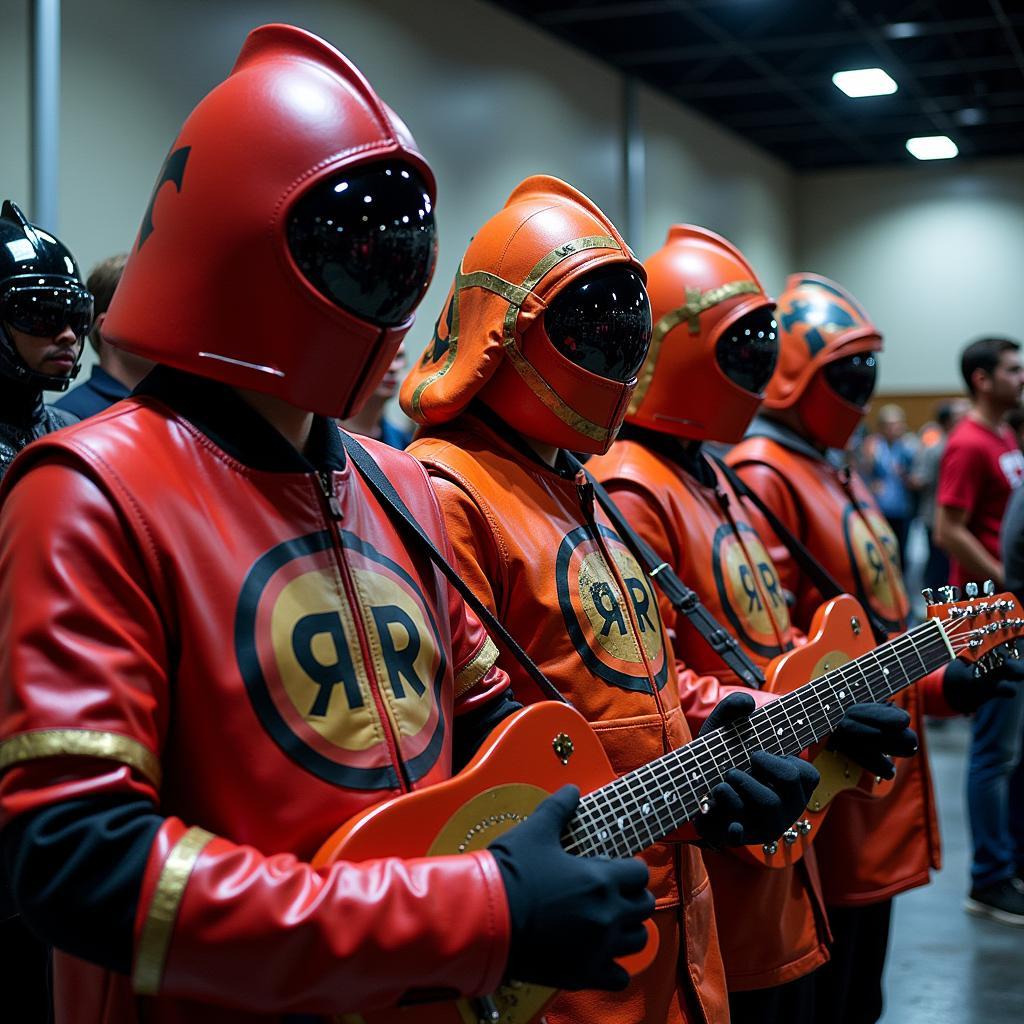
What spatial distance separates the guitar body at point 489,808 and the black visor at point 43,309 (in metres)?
1.34

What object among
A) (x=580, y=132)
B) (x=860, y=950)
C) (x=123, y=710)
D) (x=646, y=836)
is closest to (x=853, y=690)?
(x=646, y=836)

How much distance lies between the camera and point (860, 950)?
121 inches

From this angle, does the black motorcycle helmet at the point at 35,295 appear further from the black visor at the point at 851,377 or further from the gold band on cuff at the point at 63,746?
the black visor at the point at 851,377

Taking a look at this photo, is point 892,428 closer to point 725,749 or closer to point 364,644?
point 725,749

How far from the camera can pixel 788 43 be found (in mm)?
9547

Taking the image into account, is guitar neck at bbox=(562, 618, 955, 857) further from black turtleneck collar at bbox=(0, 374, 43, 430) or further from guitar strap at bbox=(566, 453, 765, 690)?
black turtleneck collar at bbox=(0, 374, 43, 430)

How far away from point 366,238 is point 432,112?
627 cm

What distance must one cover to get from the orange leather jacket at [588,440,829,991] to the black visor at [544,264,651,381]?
1.57 feet

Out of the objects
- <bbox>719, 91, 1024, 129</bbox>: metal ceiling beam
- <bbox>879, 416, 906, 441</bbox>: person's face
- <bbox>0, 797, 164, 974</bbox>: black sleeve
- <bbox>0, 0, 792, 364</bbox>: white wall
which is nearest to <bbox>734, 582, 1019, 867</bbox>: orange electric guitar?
<bbox>0, 797, 164, 974</bbox>: black sleeve

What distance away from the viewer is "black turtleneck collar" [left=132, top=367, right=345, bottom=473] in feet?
4.26

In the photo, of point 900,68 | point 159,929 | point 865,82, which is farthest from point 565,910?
→ point 865,82

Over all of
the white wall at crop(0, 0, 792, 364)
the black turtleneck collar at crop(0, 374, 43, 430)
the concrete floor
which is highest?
the white wall at crop(0, 0, 792, 364)

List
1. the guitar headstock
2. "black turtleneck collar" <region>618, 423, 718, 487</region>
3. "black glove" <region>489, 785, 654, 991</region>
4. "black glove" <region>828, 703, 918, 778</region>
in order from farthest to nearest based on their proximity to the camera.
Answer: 1. "black turtleneck collar" <region>618, 423, 718, 487</region>
2. the guitar headstock
3. "black glove" <region>828, 703, 918, 778</region>
4. "black glove" <region>489, 785, 654, 991</region>

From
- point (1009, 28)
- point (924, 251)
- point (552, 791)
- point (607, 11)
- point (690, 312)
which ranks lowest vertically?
point (552, 791)
